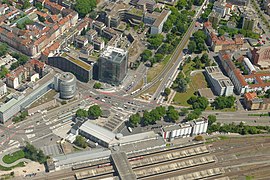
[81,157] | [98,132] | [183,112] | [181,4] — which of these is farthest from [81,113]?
[181,4]

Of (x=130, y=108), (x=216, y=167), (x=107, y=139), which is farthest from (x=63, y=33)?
(x=216, y=167)

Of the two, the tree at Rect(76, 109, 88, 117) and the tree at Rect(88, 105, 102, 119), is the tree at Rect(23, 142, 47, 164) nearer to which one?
the tree at Rect(76, 109, 88, 117)

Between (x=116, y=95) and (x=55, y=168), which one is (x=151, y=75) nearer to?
(x=116, y=95)

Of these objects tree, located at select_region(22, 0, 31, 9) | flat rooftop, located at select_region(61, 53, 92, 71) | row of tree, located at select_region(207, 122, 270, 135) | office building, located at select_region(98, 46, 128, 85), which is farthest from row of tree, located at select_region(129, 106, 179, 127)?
tree, located at select_region(22, 0, 31, 9)


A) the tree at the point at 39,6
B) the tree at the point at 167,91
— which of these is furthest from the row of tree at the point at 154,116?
the tree at the point at 39,6

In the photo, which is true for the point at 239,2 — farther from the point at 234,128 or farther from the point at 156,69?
the point at 234,128

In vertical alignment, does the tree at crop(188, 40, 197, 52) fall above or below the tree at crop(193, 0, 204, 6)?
below
